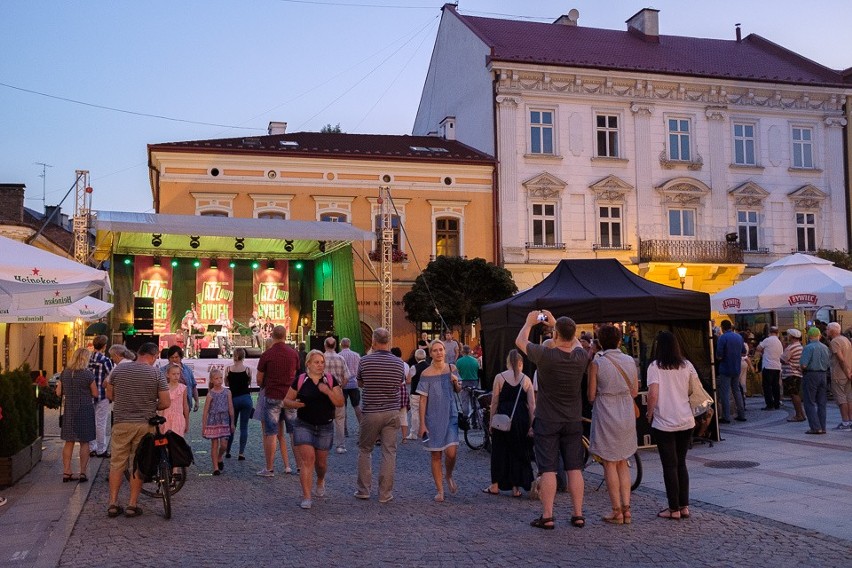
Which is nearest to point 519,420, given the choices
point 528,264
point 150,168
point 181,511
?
point 181,511

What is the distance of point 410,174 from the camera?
3183 centimetres

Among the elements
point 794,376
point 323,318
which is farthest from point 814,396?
point 323,318

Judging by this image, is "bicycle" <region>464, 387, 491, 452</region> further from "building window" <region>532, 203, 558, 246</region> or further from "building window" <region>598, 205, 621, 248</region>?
"building window" <region>598, 205, 621, 248</region>

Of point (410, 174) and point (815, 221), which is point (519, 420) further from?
point (815, 221)

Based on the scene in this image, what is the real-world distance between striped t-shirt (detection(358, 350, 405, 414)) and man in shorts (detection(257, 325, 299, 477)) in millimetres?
2161

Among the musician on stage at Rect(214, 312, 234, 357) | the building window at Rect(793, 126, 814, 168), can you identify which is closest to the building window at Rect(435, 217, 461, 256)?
the musician on stage at Rect(214, 312, 234, 357)

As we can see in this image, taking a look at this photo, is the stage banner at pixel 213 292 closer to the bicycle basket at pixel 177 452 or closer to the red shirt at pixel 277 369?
the red shirt at pixel 277 369

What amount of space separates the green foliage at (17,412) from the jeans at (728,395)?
37.0 ft

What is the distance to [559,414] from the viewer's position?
755 cm

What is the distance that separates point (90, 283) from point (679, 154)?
27.5 meters

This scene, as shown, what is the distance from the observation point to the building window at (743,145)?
1352 inches

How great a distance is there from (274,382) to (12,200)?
29518 millimetres

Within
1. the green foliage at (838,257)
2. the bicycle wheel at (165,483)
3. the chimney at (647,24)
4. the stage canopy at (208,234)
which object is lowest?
the bicycle wheel at (165,483)

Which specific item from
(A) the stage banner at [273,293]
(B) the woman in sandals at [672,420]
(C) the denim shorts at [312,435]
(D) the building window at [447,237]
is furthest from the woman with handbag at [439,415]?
(D) the building window at [447,237]
